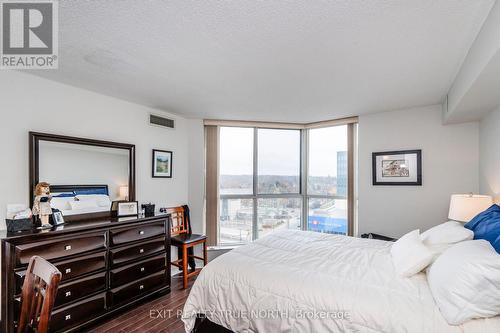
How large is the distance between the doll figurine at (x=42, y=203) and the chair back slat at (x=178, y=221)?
161 cm

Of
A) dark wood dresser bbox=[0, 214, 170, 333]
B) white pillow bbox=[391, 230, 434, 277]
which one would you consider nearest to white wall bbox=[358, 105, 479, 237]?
white pillow bbox=[391, 230, 434, 277]

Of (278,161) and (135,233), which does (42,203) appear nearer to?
(135,233)

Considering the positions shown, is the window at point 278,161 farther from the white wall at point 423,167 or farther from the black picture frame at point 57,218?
the black picture frame at point 57,218

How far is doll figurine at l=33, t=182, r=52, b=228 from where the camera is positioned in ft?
7.37

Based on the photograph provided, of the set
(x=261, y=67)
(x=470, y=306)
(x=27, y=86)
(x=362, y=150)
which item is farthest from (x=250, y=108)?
(x=470, y=306)

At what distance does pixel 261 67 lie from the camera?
2.22 m

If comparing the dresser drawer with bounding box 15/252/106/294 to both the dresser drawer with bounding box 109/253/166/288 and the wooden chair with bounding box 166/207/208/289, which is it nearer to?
the dresser drawer with bounding box 109/253/166/288

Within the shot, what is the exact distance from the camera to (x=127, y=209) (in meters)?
3.01

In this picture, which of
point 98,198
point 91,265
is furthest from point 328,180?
point 91,265

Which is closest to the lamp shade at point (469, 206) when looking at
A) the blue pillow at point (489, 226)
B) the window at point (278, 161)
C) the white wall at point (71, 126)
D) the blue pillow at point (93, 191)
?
the blue pillow at point (489, 226)

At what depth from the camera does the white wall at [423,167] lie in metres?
3.18

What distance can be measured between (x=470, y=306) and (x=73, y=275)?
3012 millimetres

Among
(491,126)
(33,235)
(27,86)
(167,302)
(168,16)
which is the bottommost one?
(167,302)

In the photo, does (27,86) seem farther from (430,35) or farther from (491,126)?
(491,126)
